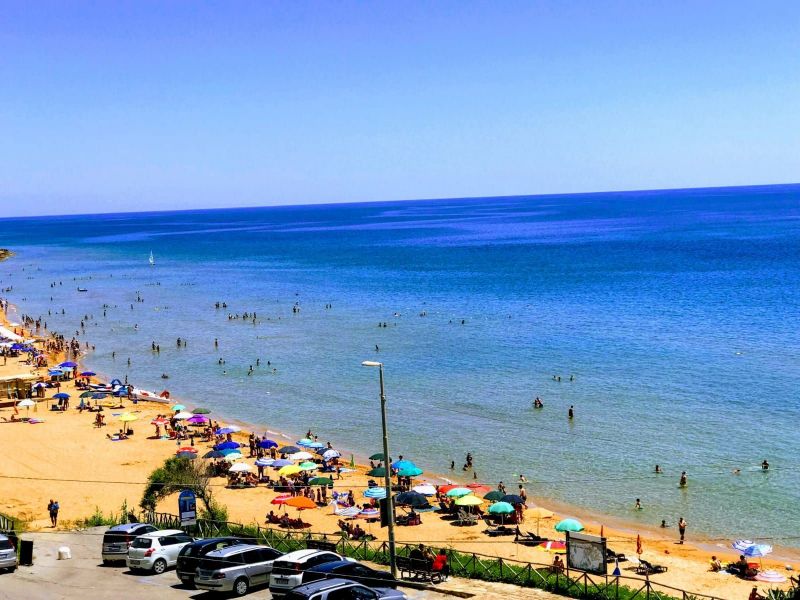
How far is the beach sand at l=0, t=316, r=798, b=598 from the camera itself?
2803 cm

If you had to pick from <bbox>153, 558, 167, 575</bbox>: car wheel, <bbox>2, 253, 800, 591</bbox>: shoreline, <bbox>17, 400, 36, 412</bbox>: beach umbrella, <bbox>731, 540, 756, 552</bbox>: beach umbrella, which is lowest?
<bbox>2, 253, 800, 591</bbox>: shoreline

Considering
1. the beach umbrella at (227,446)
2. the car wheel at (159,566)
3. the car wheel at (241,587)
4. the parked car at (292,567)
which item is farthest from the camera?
the beach umbrella at (227,446)

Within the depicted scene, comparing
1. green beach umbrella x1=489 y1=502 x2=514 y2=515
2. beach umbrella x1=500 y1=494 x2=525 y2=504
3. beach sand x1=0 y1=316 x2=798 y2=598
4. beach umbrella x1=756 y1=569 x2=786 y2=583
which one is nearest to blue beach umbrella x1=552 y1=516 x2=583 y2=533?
beach sand x1=0 y1=316 x2=798 y2=598

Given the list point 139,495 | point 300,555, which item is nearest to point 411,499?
point 139,495

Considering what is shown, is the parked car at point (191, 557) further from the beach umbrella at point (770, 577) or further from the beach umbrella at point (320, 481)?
the beach umbrella at point (770, 577)

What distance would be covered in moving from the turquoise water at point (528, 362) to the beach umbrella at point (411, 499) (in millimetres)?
6053

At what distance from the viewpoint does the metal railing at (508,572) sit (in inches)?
765

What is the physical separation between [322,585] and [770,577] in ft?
50.0

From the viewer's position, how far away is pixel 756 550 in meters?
26.3

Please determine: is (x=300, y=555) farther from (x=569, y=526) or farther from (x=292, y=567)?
(x=569, y=526)

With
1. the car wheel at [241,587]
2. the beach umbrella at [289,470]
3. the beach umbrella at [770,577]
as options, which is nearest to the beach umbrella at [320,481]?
the beach umbrella at [289,470]

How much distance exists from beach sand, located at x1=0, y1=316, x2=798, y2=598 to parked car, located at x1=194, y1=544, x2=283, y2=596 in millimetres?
9867

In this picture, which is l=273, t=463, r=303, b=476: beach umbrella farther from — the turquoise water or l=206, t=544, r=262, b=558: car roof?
l=206, t=544, r=262, b=558: car roof

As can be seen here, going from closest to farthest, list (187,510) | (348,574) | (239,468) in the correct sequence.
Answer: (348,574)
(187,510)
(239,468)
